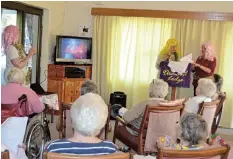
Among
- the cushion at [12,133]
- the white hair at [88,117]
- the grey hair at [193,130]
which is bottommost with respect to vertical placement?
the cushion at [12,133]

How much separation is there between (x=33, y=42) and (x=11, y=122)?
3.29 m

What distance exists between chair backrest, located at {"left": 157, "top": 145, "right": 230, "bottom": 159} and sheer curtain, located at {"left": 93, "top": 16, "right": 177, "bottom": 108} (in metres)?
4.23

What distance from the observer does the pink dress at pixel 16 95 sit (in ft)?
10.5

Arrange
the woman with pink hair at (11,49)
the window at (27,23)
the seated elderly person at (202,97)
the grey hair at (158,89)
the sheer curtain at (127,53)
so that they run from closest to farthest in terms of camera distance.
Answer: the grey hair at (158,89) < the seated elderly person at (202,97) < the woman with pink hair at (11,49) < the window at (27,23) < the sheer curtain at (127,53)

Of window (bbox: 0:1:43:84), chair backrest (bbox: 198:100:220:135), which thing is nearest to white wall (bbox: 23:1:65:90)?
window (bbox: 0:1:43:84)

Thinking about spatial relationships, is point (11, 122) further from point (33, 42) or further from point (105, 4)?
point (105, 4)

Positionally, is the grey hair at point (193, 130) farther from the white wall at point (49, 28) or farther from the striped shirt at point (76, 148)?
the white wall at point (49, 28)

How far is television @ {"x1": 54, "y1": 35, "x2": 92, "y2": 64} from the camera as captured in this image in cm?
598

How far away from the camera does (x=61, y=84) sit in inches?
229

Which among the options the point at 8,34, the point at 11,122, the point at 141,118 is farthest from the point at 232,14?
the point at 11,122

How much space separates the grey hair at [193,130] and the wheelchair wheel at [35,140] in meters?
1.55

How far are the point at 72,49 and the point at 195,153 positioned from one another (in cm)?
443

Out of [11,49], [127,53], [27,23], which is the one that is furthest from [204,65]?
→ [11,49]

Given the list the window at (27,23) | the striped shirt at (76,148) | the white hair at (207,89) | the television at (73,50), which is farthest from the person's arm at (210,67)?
the striped shirt at (76,148)
